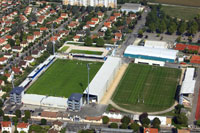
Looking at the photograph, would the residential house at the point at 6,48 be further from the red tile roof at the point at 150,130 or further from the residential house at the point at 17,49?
the red tile roof at the point at 150,130

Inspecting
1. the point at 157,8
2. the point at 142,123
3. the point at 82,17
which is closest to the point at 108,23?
the point at 82,17

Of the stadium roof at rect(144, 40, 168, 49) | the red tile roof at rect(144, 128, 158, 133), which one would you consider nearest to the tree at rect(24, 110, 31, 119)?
the red tile roof at rect(144, 128, 158, 133)

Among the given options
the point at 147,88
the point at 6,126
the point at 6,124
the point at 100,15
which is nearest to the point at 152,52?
the point at 147,88

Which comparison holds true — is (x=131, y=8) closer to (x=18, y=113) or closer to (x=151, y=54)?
(x=151, y=54)

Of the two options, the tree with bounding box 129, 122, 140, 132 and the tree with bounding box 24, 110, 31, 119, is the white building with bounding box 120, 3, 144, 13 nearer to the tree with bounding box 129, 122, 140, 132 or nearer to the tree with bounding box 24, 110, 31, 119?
the tree with bounding box 129, 122, 140, 132

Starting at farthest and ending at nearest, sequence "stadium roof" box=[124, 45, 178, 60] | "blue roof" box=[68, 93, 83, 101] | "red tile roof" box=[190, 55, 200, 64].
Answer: "red tile roof" box=[190, 55, 200, 64]
"stadium roof" box=[124, 45, 178, 60]
"blue roof" box=[68, 93, 83, 101]

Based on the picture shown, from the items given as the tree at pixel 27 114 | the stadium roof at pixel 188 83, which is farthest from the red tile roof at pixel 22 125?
the stadium roof at pixel 188 83

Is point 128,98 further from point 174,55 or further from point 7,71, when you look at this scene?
point 7,71

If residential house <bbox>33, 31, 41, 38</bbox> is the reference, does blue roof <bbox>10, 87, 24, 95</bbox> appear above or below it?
below
